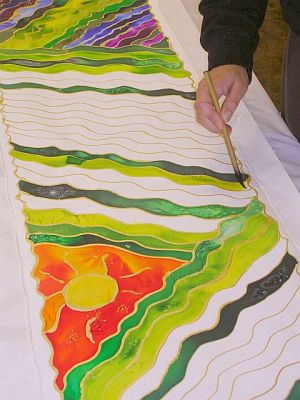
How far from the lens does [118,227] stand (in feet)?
2.86

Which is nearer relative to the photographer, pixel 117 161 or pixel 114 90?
pixel 117 161

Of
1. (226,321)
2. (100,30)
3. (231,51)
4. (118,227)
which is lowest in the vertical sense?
(226,321)

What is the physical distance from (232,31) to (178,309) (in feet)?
1.48

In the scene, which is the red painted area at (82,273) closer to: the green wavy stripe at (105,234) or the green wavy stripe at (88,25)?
the green wavy stripe at (105,234)

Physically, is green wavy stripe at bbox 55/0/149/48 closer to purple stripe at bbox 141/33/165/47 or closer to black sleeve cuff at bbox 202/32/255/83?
purple stripe at bbox 141/33/165/47

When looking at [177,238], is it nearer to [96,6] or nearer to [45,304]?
[45,304]

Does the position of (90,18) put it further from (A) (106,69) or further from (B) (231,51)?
(B) (231,51)

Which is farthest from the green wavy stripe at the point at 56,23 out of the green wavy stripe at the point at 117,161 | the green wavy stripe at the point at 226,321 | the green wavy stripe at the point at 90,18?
the green wavy stripe at the point at 226,321

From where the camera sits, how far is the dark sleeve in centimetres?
103

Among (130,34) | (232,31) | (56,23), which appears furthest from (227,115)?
(56,23)

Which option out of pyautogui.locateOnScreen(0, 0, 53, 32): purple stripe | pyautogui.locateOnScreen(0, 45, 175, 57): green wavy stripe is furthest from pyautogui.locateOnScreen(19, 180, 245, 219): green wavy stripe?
pyautogui.locateOnScreen(0, 0, 53, 32): purple stripe

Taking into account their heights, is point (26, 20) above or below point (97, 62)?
above

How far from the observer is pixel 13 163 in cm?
97

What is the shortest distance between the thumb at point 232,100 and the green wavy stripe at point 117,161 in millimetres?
77
